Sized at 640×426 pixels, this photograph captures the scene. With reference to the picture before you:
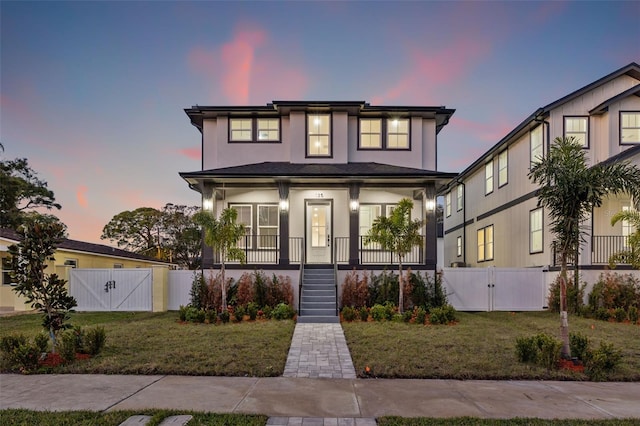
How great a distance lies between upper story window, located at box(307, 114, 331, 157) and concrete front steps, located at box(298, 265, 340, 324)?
15.0 feet

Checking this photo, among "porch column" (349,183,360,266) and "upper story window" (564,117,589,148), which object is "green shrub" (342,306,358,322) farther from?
"upper story window" (564,117,589,148)

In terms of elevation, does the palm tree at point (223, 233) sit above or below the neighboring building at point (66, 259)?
above

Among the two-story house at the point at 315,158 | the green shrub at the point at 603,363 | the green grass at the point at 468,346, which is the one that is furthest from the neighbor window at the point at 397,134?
the green shrub at the point at 603,363

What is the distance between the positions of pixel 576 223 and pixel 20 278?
32.4ft

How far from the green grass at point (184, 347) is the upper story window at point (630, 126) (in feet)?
44.2

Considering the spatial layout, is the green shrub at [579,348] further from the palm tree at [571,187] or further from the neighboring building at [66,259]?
the neighboring building at [66,259]

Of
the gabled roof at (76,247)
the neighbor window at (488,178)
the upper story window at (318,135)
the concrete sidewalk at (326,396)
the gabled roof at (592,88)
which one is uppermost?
the gabled roof at (592,88)

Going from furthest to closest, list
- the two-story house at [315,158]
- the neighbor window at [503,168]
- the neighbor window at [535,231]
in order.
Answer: the neighbor window at [503,168]
the two-story house at [315,158]
the neighbor window at [535,231]

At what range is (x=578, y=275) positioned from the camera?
12.2 m

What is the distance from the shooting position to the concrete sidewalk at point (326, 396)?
4.53 metres

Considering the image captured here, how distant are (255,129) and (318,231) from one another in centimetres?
484

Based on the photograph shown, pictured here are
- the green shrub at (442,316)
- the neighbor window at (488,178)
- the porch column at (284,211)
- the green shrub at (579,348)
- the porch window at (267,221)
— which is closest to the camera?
the green shrub at (579,348)

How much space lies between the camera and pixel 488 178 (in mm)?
19062

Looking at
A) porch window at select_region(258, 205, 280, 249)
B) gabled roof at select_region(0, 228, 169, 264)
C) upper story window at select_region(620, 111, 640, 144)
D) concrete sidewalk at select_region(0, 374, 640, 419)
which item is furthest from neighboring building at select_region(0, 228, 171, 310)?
upper story window at select_region(620, 111, 640, 144)
